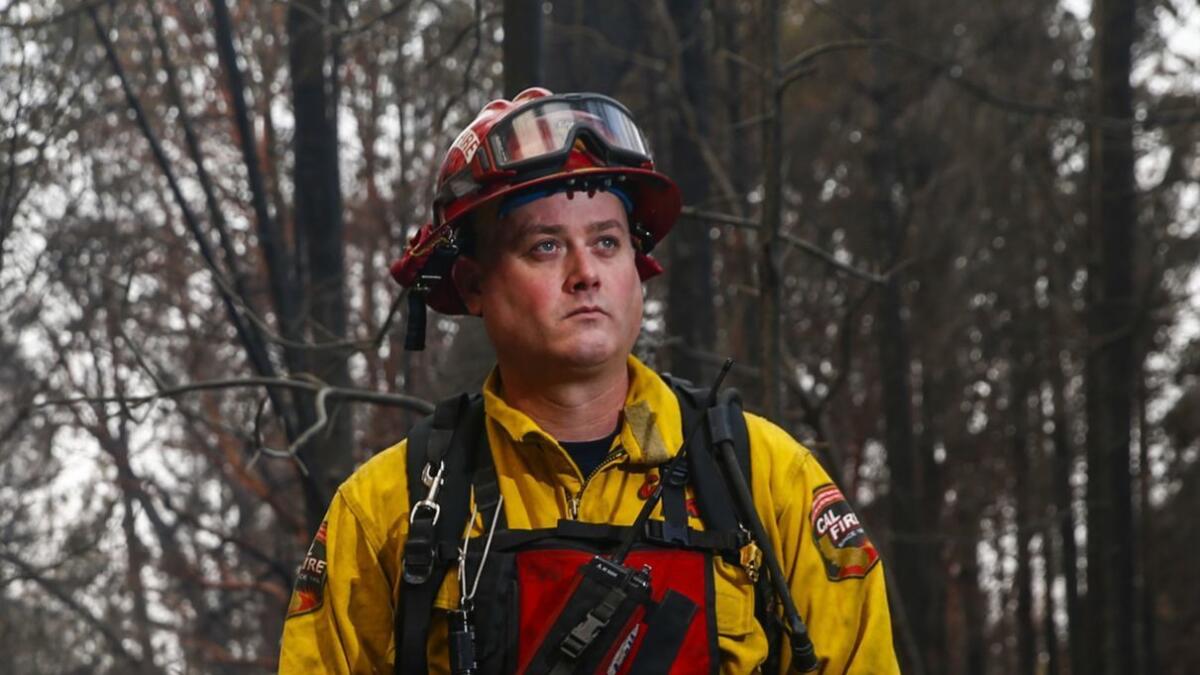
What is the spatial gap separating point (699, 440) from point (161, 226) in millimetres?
14152

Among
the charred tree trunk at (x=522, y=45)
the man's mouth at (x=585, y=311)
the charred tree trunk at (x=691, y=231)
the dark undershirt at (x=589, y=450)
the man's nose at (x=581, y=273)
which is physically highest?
the charred tree trunk at (x=691, y=231)

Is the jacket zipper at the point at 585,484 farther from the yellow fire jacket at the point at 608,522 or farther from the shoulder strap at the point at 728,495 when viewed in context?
the shoulder strap at the point at 728,495

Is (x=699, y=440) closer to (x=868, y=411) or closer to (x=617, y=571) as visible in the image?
(x=617, y=571)

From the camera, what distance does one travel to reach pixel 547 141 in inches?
132

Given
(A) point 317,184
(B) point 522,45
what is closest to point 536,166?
(B) point 522,45

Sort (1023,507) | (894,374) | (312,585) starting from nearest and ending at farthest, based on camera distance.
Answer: (312,585), (894,374), (1023,507)

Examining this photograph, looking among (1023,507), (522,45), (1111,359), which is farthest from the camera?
(1023,507)

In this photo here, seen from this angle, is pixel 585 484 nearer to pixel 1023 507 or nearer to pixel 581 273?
pixel 581 273

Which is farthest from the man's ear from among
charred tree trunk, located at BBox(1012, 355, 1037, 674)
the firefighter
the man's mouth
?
charred tree trunk, located at BBox(1012, 355, 1037, 674)

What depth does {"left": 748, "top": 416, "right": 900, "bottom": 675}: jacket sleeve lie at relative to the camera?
3.16m

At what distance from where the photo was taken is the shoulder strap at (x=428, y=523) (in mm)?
3150

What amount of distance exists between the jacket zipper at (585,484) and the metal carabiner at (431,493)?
244mm

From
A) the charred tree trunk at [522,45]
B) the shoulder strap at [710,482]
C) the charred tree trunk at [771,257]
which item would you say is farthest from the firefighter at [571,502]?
the charred tree trunk at [771,257]

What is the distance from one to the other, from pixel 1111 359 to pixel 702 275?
4.71 metres
